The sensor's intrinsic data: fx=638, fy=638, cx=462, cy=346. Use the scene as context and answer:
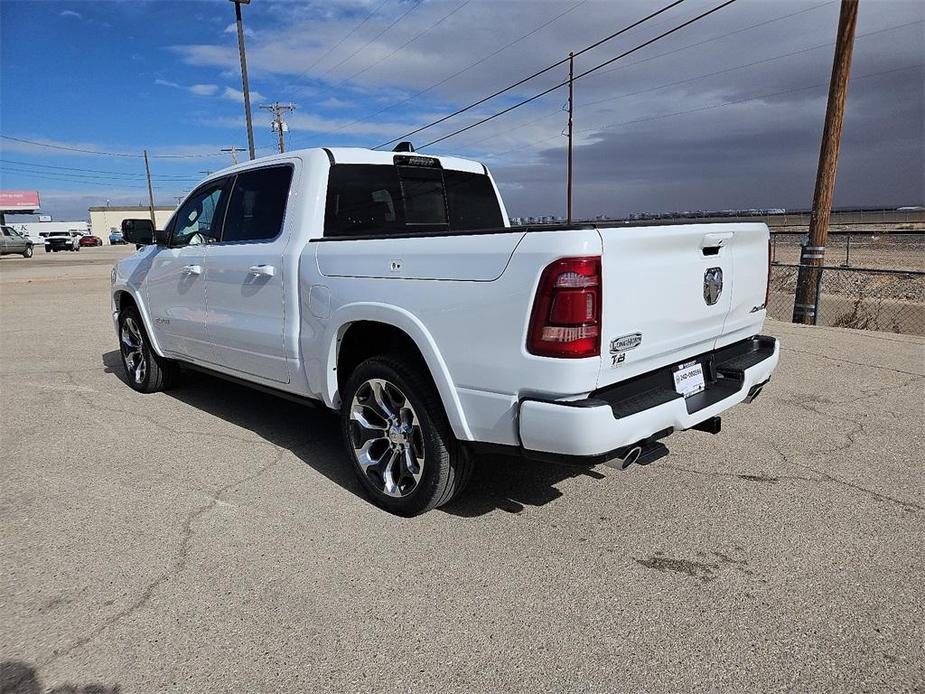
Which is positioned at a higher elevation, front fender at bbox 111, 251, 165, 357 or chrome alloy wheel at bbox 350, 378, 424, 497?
front fender at bbox 111, 251, 165, 357

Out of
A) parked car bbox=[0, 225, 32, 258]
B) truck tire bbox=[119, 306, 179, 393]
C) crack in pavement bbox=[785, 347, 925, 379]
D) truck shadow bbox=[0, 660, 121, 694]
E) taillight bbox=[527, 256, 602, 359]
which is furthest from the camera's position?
parked car bbox=[0, 225, 32, 258]

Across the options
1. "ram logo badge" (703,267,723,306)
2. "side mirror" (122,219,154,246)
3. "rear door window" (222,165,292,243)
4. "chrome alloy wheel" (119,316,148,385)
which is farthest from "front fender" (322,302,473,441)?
"chrome alloy wheel" (119,316,148,385)

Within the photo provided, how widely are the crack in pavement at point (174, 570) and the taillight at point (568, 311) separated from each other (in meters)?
2.00

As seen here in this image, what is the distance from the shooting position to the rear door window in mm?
4191

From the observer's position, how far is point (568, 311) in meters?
2.62

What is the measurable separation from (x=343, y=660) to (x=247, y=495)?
5.55 feet

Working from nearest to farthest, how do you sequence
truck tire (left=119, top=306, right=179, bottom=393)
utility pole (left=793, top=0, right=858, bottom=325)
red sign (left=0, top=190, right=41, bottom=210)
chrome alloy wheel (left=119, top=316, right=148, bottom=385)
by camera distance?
truck tire (left=119, top=306, right=179, bottom=393) → chrome alloy wheel (left=119, top=316, right=148, bottom=385) → utility pole (left=793, top=0, right=858, bottom=325) → red sign (left=0, top=190, right=41, bottom=210)

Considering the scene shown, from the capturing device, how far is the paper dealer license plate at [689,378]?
319 cm

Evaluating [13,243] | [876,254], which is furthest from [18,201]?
[876,254]

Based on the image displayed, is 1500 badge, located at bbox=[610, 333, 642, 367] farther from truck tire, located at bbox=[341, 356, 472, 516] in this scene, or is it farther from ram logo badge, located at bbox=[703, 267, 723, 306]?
truck tire, located at bbox=[341, 356, 472, 516]

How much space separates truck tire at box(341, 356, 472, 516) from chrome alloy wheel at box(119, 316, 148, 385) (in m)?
3.44

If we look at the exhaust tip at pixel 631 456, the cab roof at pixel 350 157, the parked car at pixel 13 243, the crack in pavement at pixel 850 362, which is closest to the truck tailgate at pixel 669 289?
the exhaust tip at pixel 631 456

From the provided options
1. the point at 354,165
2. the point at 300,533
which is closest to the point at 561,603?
the point at 300,533

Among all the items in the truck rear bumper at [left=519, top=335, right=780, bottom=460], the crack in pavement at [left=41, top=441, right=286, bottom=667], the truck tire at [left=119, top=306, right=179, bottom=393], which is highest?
the truck rear bumper at [left=519, top=335, right=780, bottom=460]
